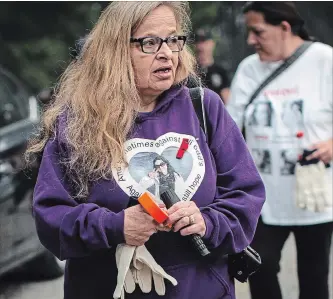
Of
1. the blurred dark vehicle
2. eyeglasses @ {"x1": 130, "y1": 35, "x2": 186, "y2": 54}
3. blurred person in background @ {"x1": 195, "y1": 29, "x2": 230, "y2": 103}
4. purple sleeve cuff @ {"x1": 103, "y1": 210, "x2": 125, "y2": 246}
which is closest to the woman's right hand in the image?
purple sleeve cuff @ {"x1": 103, "y1": 210, "x2": 125, "y2": 246}

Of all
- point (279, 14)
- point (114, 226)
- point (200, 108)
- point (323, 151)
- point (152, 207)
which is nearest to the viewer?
point (152, 207)

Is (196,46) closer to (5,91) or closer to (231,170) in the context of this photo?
(5,91)

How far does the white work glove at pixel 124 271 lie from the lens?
258 centimetres

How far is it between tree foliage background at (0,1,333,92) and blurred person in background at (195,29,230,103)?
10 centimetres

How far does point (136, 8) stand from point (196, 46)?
2.96 meters

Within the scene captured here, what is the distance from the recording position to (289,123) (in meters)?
4.20

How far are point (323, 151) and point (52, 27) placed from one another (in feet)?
7.55

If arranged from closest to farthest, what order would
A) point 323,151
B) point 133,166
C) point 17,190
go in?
point 133,166 < point 323,151 < point 17,190

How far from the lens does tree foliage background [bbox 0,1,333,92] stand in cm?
566

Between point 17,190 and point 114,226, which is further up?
point 114,226

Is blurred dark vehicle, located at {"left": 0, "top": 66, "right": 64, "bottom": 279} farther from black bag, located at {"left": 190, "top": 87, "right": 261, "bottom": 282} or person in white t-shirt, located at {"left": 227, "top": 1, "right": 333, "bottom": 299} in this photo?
black bag, located at {"left": 190, "top": 87, "right": 261, "bottom": 282}

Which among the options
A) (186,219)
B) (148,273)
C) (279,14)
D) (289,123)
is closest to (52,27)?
(279,14)

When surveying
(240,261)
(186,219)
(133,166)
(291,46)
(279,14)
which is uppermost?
(279,14)

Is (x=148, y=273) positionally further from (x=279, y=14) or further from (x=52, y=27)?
(x=52, y=27)
